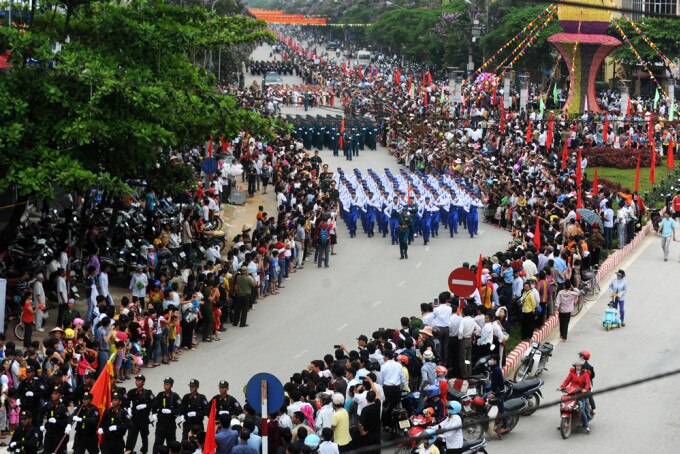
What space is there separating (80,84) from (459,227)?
15.4 meters

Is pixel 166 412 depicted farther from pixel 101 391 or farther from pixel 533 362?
pixel 533 362

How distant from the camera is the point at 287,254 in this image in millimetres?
30422

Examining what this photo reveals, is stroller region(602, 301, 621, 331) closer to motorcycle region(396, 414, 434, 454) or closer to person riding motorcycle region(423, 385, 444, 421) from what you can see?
person riding motorcycle region(423, 385, 444, 421)

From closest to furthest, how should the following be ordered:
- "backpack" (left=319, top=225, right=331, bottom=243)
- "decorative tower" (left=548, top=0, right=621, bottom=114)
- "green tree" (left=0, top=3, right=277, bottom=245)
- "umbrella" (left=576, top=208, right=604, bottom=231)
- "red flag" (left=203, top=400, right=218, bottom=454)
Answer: "red flag" (left=203, top=400, right=218, bottom=454) → "green tree" (left=0, top=3, right=277, bottom=245) → "umbrella" (left=576, top=208, right=604, bottom=231) → "backpack" (left=319, top=225, right=331, bottom=243) → "decorative tower" (left=548, top=0, right=621, bottom=114)

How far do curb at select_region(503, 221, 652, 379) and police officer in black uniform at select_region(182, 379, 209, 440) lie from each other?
20.3 ft

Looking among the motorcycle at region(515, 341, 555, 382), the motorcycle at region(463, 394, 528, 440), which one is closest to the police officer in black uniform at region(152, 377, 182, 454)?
the motorcycle at region(463, 394, 528, 440)

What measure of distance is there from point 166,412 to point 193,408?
0.43 m

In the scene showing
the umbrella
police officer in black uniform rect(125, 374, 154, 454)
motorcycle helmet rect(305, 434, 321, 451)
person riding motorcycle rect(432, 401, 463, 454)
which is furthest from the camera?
the umbrella

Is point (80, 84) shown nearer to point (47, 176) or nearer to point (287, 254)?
point (47, 176)

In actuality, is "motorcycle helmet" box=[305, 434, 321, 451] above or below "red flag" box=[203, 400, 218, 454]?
below

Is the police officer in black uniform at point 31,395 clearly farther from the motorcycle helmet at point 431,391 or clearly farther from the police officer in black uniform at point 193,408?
Result: the motorcycle helmet at point 431,391

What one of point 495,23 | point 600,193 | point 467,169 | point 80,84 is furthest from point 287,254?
point 495,23

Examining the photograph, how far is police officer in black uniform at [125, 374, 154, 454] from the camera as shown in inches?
730

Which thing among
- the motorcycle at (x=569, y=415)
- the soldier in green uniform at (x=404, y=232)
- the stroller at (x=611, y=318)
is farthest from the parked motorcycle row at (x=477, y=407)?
the soldier in green uniform at (x=404, y=232)
